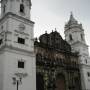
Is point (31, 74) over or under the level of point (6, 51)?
under

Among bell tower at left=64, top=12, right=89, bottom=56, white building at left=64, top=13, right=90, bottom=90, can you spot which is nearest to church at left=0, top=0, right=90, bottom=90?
white building at left=64, top=13, right=90, bottom=90

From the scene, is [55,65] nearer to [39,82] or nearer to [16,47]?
[39,82]

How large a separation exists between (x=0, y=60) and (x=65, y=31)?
2532cm

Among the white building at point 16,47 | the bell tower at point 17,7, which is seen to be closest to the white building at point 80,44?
the white building at point 16,47

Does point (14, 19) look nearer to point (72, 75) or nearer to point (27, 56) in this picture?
point (27, 56)

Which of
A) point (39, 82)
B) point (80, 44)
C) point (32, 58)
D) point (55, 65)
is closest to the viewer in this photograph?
point (32, 58)

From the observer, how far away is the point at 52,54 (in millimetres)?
37969

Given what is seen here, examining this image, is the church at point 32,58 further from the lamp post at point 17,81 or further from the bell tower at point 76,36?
the bell tower at point 76,36

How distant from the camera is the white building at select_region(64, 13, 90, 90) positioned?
1705 inches

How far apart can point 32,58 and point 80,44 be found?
1782 centimetres

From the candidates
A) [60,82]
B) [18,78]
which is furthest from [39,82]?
[60,82]

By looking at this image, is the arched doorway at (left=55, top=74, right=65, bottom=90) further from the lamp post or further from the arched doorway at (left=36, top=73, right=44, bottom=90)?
the lamp post

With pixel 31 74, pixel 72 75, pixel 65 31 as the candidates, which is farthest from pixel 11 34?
pixel 65 31

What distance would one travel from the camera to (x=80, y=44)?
46125mm
